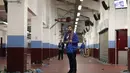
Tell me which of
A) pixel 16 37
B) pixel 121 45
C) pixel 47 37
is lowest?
pixel 121 45

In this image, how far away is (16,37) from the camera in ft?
41.8

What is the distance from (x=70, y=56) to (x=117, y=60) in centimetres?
1035

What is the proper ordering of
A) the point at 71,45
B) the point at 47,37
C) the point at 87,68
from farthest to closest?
the point at 47,37, the point at 87,68, the point at 71,45

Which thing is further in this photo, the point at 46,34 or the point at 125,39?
the point at 46,34

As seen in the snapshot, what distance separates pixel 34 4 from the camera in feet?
57.0

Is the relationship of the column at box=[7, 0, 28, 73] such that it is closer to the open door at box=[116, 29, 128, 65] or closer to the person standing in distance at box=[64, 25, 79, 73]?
the person standing in distance at box=[64, 25, 79, 73]

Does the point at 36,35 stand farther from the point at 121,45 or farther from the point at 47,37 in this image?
the point at 47,37

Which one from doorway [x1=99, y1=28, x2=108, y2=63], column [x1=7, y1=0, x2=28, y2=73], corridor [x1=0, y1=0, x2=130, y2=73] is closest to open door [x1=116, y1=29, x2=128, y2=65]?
corridor [x1=0, y1=0, x2=130, y2=73]

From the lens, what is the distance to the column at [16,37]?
41.3ft

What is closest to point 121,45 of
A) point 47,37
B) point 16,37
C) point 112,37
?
point 112,37

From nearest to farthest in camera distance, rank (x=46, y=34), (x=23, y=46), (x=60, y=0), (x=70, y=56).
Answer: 1. (x=70, y=56)
2. (x=23, y=46)
3. (x=46, y=34)
4. (x=60, y=0)

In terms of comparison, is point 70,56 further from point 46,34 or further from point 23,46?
point 46,34

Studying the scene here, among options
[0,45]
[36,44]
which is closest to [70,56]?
[36,44]

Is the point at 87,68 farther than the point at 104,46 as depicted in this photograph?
No
